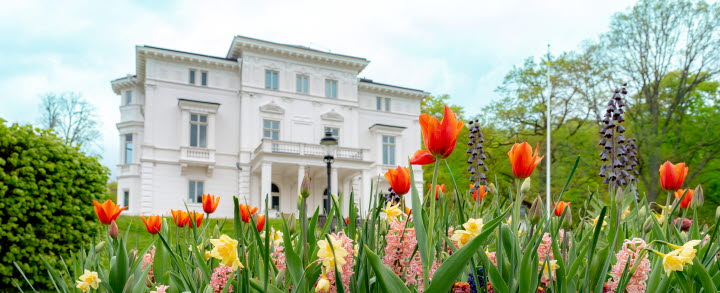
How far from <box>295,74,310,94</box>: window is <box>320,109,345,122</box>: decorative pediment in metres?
1.44

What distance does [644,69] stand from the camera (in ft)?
61.0

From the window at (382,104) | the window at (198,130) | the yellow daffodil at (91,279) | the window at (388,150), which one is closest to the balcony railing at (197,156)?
the window at (198,130)

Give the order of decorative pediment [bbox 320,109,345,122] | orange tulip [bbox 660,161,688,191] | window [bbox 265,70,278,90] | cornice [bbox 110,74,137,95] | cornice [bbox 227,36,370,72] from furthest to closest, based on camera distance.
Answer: cornice [bbox 110,74,137,95], decorative pediment [bbox 320,109,345,122], window [bbox 265,70,278,90], cornice [bbox 227,36,370,72], orange tulip [bbox 660,161,688,191]

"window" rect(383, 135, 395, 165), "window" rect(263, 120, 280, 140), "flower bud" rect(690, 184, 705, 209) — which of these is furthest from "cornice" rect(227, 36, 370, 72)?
"flower bud" rect(690, 184, 705, 209)

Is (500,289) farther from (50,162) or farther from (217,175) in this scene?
(217,175)

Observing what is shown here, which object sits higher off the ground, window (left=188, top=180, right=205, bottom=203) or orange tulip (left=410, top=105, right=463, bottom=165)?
window (left=188, top=180, right=205, bottom=203)

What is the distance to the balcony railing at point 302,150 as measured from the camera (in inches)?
821

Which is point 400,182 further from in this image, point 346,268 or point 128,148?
point 128,148

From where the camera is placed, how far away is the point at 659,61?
18344mm

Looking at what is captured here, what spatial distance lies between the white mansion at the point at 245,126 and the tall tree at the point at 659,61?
10283 mm

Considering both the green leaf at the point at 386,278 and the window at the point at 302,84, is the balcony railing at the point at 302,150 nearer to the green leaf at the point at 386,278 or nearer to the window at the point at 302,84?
the window at the point at 302,84

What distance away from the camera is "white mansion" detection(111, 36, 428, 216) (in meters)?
21.0

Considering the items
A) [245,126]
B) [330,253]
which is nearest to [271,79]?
[245,126]

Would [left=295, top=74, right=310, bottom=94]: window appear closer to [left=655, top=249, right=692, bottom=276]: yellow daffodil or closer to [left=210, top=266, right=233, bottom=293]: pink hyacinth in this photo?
[left=210, top=266, right=233, bottom=293]: pink hyacinth
